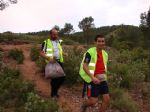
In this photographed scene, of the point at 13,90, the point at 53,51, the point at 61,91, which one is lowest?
the point at 61,91

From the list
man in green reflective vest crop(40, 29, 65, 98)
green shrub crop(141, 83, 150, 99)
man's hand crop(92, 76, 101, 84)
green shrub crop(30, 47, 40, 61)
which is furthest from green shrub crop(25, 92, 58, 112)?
green shrub crop(30, 47, 40, 61)

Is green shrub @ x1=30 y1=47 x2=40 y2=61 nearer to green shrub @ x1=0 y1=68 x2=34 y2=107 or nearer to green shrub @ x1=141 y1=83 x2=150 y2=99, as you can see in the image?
green shrub @ x1=0 y1=68 x2=34 y2=107

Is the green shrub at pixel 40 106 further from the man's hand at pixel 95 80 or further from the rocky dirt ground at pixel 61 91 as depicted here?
the man's hand at pixel 95 80

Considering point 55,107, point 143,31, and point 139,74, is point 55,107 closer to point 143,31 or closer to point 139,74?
point 139,74

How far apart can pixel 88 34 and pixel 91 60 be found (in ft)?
108

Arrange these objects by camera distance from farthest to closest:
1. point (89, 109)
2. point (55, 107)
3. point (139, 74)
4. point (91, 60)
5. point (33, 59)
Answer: point (33, 59) → point (139, 74) → point (89, 109) → point (55, 107) → point (91, 60)

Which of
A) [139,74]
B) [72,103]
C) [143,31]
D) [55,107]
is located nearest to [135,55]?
[139,74]

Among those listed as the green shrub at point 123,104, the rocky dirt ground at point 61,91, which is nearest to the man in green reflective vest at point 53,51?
the rocky dirt ground at point 61,91

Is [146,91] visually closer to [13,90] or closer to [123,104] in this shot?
[123,104]

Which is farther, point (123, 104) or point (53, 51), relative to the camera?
point (123, 104)

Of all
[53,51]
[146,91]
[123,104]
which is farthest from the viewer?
[146,91]

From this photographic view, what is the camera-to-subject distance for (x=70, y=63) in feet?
43.6

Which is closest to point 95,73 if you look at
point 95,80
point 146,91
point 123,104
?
point 95,80

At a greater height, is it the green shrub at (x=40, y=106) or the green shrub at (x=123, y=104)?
the green shrub at (x=40, y=106)
